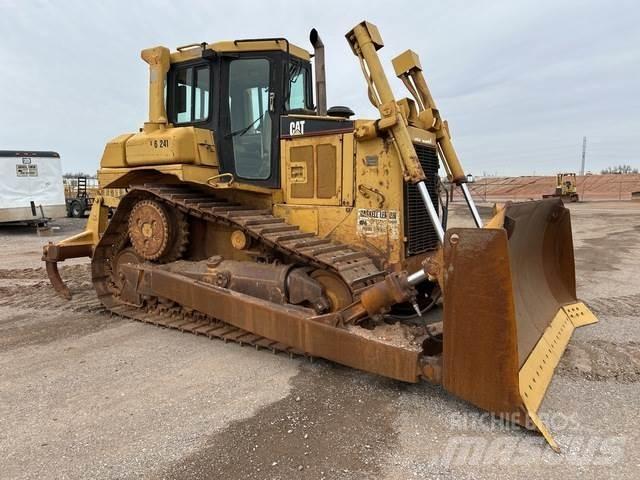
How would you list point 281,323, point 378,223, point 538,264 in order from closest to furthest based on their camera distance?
point 281,323 < point 378,223 < point 538,264

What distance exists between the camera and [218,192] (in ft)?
18.0

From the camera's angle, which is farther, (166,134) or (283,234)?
(166,134)

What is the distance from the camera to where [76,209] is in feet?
77.7

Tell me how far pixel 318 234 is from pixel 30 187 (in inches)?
635

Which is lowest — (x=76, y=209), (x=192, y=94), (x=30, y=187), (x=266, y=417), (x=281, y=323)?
(x=266, y=417)

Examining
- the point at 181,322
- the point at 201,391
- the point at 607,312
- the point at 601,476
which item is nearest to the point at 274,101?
the point at 181,322

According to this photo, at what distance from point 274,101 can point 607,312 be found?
4735 mm

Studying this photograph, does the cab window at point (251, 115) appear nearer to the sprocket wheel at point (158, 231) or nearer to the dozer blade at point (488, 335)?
the sprocket wheel at point (158, 231)

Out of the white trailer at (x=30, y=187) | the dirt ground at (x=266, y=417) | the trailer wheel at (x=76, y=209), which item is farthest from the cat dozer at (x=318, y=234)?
the trailer wheel at (x=76, y=209)

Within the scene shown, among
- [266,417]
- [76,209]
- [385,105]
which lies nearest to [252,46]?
[385,105]

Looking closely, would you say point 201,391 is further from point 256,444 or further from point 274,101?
point 274,101

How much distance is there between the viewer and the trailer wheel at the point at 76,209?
23.6 meters

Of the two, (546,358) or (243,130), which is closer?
(546,358)

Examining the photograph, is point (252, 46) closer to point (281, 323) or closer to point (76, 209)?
point (281, 323)
